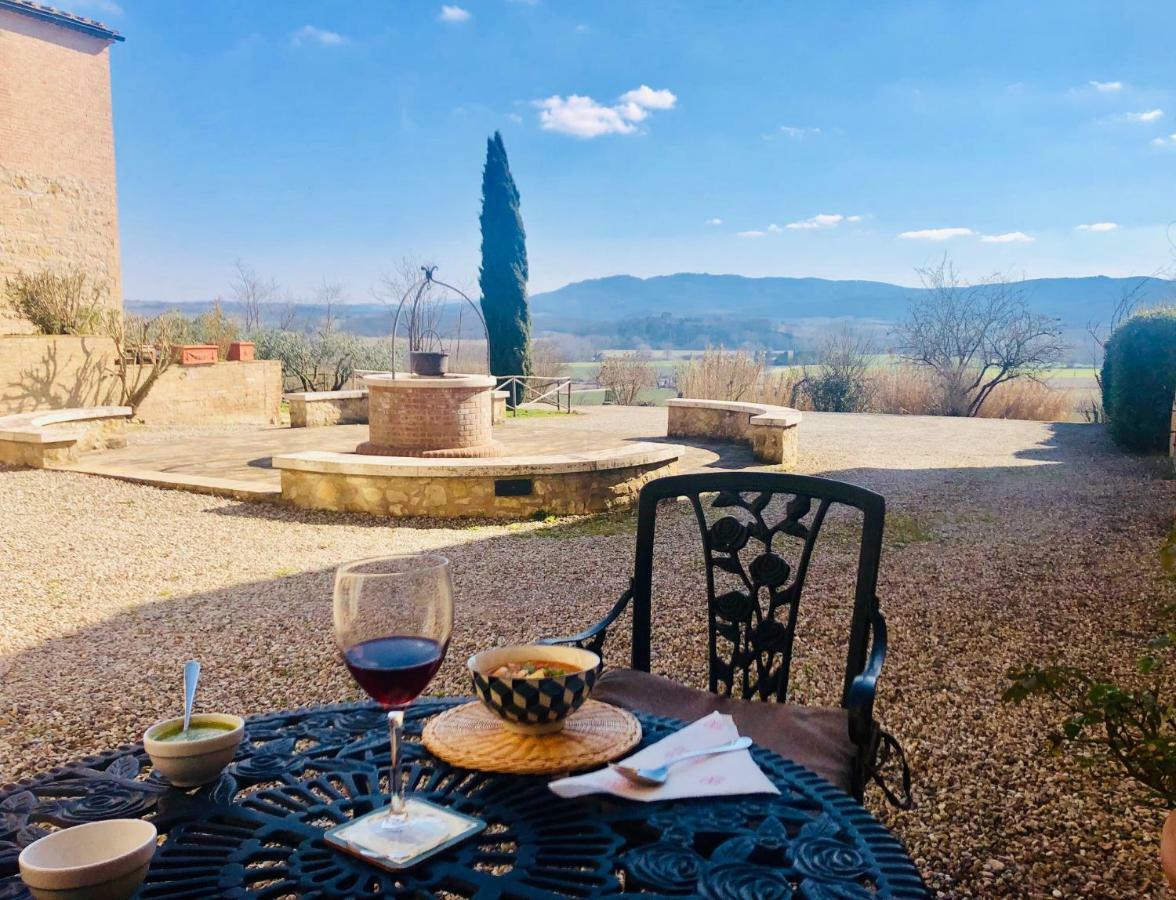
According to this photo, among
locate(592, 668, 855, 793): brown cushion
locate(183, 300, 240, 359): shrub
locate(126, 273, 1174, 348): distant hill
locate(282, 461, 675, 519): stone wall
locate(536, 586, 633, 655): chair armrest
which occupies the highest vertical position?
locate(126, 273, 1174, 348): distant hill

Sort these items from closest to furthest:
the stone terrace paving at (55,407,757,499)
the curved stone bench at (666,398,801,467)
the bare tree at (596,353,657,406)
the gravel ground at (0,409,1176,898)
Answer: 1. the gravel ground at (0,409,1176,898)
2. the stone terrace paving at (55,407,757,499)
3. the curved stone bench at (666,398,801,467)
4. the bare tree at (596,353,657,406)

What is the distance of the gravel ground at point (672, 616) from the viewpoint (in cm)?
221

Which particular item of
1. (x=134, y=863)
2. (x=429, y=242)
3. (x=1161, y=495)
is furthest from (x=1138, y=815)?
(x=429, y=242)

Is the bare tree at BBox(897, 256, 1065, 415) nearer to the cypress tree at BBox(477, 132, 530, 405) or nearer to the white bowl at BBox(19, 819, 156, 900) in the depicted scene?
the cypress tree at BBox(477, 132, 530, 405)

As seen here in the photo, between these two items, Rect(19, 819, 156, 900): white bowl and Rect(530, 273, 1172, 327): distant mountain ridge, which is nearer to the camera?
Rect(19, 819, 156, 900): white bowl

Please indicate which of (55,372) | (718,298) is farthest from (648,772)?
(718,298)

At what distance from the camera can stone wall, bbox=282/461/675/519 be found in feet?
19.6

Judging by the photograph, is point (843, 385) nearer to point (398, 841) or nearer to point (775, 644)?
point (775, 644)

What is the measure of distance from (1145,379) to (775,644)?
8.97 m

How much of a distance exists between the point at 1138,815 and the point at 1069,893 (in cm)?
47

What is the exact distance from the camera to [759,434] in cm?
813

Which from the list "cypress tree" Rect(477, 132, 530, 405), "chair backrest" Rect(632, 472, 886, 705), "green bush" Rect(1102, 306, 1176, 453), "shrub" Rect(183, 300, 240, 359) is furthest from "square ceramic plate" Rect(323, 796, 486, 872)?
"cypress tree" Rect(477, 132, 530, 405)

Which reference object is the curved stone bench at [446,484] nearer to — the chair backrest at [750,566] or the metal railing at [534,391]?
the chair backrest at [750,566]

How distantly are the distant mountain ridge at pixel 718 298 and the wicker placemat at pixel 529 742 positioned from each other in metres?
41.3
